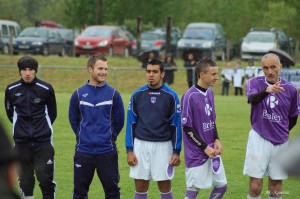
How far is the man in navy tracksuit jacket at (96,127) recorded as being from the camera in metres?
7.96

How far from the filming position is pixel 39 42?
39.6m

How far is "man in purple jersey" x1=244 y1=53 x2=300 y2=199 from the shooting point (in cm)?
821

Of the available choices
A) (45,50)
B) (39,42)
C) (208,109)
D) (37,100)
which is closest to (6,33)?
(45,50)

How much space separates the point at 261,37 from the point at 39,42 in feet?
39.3

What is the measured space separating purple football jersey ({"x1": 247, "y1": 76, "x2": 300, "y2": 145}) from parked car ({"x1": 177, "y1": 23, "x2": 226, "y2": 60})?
30813 mm

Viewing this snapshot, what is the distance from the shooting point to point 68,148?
15.0 metres

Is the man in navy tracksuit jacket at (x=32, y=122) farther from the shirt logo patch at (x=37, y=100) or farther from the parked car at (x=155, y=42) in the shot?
the parked car at (x=155, y=42)

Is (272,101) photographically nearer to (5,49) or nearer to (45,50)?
(45,50)

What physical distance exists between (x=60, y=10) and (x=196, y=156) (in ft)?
201

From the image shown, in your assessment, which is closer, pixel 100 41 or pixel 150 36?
pixel 100 41

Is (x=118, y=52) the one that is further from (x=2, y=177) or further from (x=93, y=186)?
(x=2, y=177)

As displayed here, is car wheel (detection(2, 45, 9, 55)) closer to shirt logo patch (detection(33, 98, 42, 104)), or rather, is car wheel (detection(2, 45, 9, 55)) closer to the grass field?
the grass field

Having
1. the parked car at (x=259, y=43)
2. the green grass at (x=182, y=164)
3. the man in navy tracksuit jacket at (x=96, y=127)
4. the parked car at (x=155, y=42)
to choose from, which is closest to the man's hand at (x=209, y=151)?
the man in navy tracksuit jacket at (x=96, y=127)

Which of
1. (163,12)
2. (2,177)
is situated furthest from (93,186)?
(163,12)
